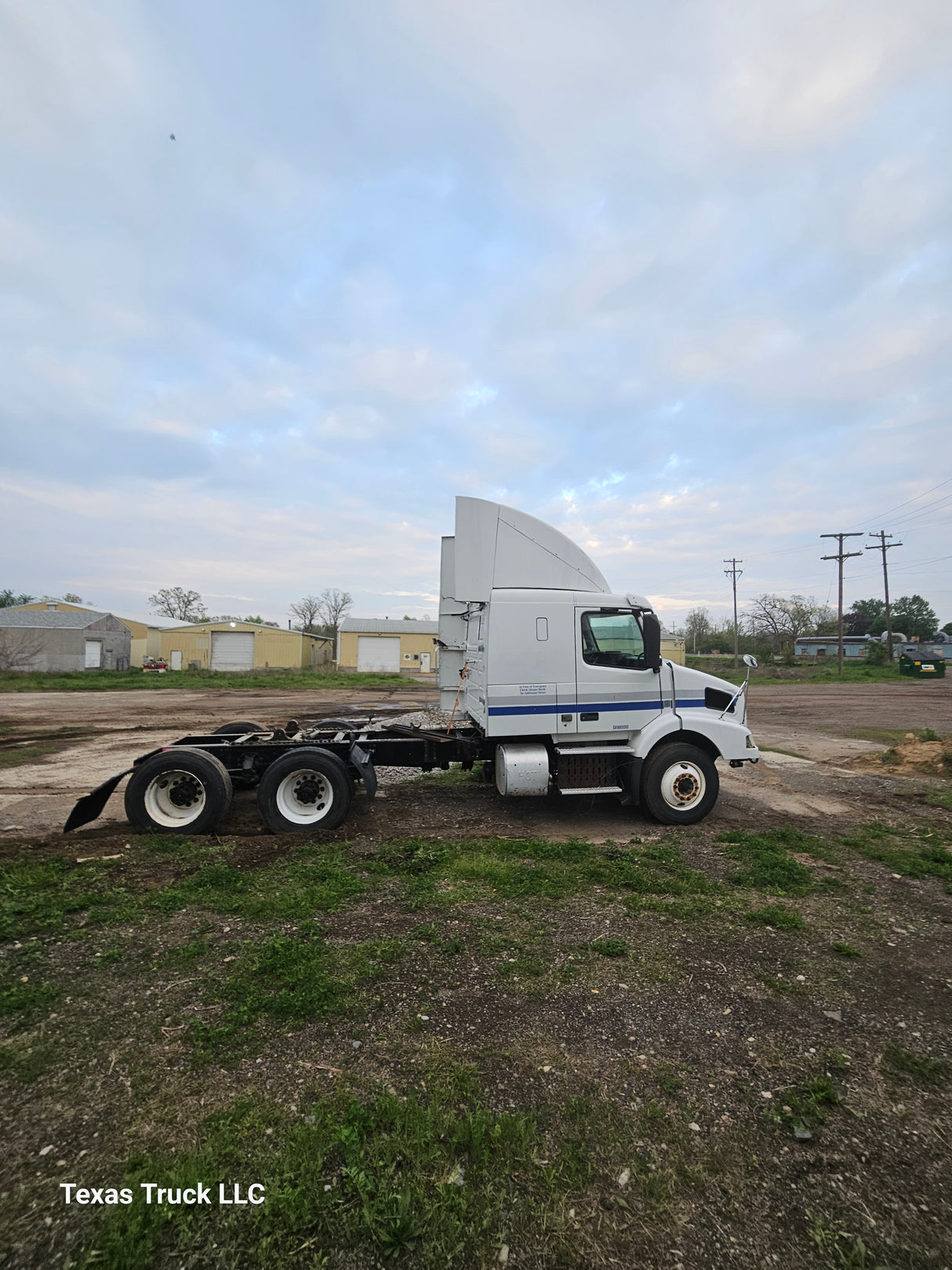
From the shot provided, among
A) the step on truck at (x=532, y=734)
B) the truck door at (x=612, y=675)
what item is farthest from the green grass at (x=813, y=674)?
the truck door at (x=612, y=675)

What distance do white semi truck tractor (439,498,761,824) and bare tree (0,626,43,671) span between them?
134ft

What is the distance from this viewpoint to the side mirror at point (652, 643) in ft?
22.6

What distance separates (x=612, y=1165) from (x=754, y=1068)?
3.45 feet

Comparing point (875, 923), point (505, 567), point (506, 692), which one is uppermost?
point (505, 567)

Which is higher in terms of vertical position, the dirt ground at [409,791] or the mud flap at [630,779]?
the mud flap at [630,779]

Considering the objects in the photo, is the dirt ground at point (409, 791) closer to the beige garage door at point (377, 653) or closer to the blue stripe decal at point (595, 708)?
the blue stripe decal at point (595, 708)

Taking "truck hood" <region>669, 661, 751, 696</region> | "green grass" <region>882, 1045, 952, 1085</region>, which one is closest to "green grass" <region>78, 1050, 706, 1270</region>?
"green grass" <region>882, 1045, 952, 1085</region>

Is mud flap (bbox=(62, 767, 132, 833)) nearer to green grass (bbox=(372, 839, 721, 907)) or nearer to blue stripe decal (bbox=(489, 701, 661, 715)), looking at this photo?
green grass (bbox=(372, 839, 721, 907))

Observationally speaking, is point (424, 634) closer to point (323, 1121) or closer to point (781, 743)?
point (781, 743)

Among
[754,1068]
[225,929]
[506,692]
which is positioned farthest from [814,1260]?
[506,692]

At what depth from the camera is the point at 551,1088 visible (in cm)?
273

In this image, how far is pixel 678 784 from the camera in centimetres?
701

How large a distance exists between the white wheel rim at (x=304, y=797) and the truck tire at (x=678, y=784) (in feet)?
12.7

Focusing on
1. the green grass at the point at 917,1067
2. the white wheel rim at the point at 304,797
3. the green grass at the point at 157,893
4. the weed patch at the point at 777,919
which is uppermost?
the white wheel rim at the point at 304,797
